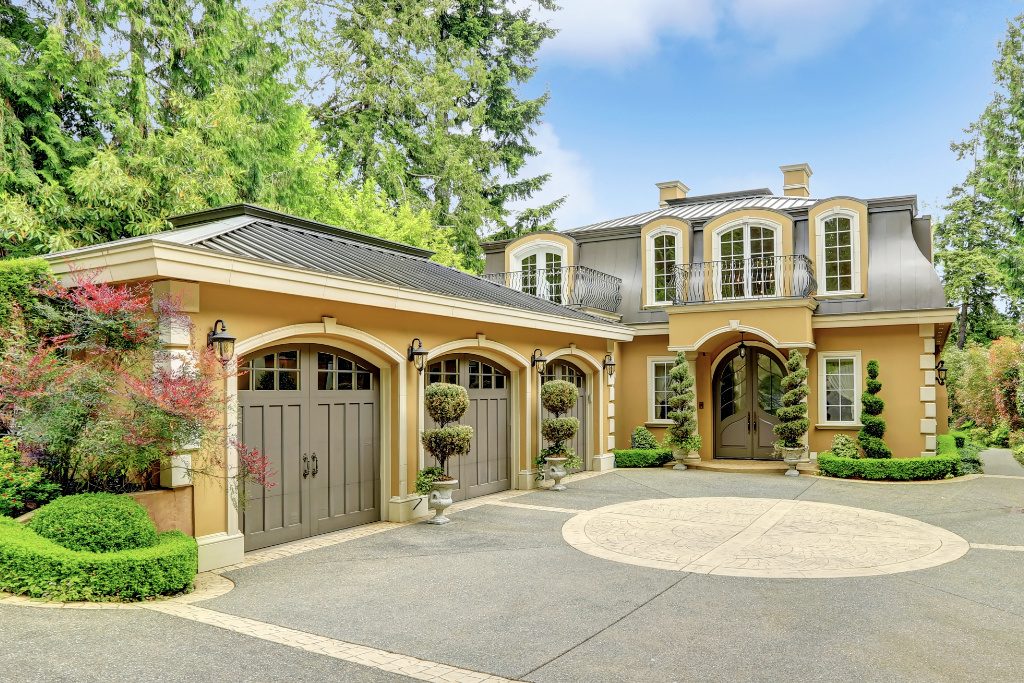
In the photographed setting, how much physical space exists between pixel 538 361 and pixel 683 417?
4842 millimetres

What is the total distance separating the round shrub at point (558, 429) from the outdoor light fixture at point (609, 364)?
3.35 m

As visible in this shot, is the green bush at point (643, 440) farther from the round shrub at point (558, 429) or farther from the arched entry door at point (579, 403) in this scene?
the round shrub at point (558, 429)

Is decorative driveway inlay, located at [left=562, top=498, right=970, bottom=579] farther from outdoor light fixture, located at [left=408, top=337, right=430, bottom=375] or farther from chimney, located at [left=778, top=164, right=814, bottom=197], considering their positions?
chimney, located at [left=778, top=164, right=814, bottom=197]

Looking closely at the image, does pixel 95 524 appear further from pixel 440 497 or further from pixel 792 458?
pixel 792 458

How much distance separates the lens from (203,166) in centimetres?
1759

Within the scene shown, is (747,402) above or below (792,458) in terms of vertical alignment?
above

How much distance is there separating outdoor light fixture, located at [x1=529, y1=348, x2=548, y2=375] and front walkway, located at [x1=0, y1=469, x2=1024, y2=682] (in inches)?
165

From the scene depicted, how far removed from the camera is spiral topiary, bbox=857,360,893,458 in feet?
51.4

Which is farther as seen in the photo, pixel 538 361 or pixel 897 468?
pixel 897 468

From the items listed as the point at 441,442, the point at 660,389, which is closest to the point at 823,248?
the point at 660,389

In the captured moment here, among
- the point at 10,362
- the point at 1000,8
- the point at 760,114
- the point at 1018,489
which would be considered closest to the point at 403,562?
the point at 10,362

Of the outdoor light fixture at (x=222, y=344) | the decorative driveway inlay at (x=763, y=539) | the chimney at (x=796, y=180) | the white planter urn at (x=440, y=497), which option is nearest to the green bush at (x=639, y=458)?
the decorative driveway inlay at (x=763, y=539)

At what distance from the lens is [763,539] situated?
9516mm

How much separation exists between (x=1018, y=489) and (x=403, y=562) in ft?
41.2
